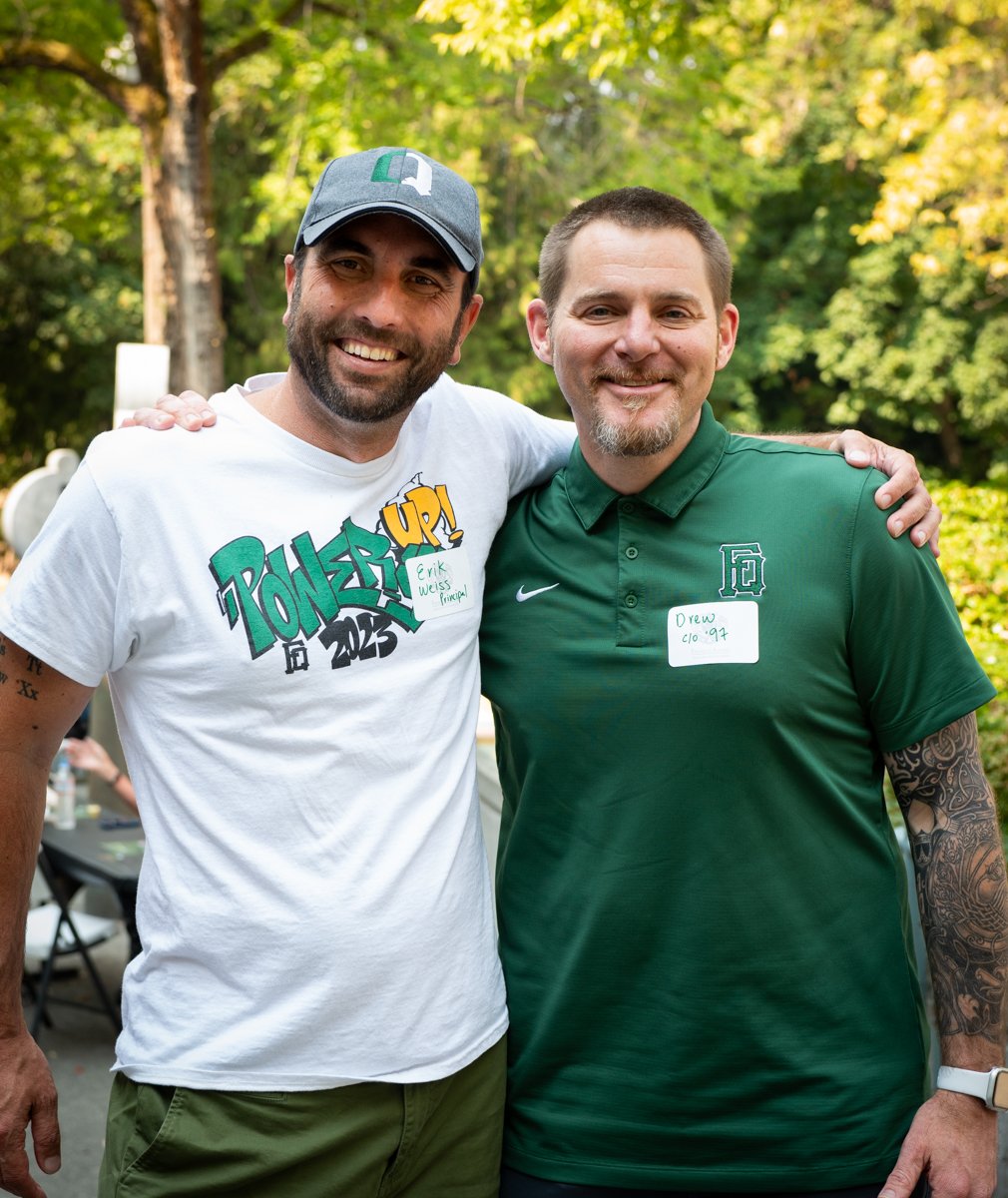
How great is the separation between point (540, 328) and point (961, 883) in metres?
1.42

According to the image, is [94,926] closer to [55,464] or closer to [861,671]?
[55,464]

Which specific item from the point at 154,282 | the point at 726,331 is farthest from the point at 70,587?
the point at 154,282

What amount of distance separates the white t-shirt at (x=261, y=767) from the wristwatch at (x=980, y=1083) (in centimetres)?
82

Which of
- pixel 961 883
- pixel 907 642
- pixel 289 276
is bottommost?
pixel 961 883

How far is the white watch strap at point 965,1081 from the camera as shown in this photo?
2285 mm

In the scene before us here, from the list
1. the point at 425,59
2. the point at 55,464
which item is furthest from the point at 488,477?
the point at 425,59

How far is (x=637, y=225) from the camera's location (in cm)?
260

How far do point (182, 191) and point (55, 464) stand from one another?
2.39 meters

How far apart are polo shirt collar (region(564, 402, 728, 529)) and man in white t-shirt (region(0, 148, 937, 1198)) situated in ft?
1.27

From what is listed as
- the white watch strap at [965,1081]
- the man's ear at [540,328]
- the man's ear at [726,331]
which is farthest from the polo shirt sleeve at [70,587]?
the white watch strap at [965,1081]

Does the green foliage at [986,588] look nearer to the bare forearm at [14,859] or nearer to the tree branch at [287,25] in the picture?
the bare forearm at [14,859]

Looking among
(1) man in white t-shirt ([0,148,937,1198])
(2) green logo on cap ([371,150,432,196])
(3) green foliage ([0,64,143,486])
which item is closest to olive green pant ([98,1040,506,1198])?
(1) man in white t-shirt ([0,148,937,1198])

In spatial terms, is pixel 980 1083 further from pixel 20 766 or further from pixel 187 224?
pixel 187 224

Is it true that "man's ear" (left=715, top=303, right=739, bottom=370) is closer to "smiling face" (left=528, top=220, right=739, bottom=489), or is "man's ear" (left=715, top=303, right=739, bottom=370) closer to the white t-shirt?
"smiling face" (left=528, top=220, right=739, bottom=489)
